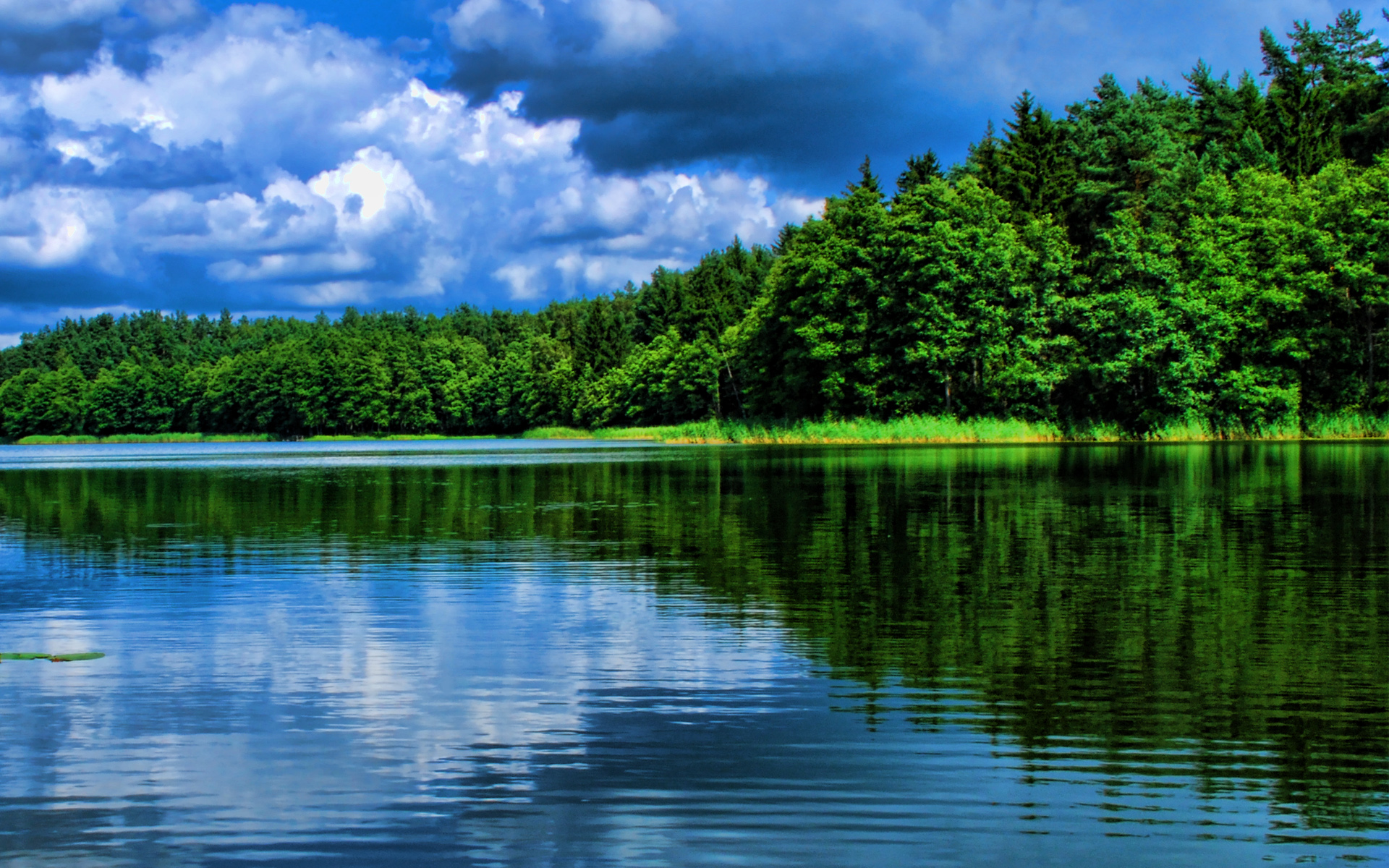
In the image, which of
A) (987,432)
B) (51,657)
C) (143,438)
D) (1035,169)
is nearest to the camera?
(51,657)

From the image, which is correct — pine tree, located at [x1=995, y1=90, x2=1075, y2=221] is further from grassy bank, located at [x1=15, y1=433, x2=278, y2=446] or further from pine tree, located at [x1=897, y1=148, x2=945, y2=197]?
grassy bank, located at [x1=15, y1=433, x2=278, y2=446]

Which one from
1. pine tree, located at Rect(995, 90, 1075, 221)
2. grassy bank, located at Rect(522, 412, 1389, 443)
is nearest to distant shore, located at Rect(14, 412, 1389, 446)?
grassy bank, located at Rect(522, 412, 1389, 443)

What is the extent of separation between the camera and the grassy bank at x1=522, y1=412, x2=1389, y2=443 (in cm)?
6481

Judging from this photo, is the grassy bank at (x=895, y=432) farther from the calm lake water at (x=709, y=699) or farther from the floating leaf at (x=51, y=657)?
the floating leaf at (x=51, y=657)

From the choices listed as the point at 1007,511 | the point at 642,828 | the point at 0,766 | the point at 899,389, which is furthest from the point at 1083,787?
the point at 899,389

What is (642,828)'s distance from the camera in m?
5.57

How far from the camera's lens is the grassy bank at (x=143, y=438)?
171 metres

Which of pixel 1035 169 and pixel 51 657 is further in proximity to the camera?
pixel 1035 169

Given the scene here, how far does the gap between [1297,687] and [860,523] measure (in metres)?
12.5

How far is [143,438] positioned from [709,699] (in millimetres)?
188235

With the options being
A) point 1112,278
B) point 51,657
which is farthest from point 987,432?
point 51,657

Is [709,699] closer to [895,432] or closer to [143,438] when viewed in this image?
[895,432]

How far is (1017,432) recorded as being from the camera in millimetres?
70938

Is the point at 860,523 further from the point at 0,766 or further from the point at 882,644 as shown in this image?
the point at 0,766
